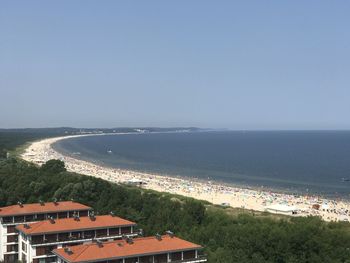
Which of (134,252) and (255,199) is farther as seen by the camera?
(255,199)

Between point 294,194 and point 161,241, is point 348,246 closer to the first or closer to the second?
point 161,241

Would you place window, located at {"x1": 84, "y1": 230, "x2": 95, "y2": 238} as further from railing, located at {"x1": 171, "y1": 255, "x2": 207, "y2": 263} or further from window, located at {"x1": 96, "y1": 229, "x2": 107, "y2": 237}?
railing, located at {"x1": 171, "y1": 255, "x2": 207, "y2": 263}

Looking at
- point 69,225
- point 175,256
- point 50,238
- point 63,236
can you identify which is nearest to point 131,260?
point 175,256

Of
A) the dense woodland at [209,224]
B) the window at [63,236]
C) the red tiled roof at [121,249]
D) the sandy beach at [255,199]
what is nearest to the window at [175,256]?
the red tiled roof at [121,249]

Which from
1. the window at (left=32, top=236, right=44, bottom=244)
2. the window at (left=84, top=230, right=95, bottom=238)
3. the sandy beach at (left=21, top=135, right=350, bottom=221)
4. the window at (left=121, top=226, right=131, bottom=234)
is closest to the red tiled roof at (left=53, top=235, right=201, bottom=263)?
the window at (left=32, top=236, right=44, bottom=244)

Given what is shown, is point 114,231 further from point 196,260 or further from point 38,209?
point 38,209

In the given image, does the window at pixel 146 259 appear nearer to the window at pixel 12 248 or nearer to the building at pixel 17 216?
the building at pixel 17 216
